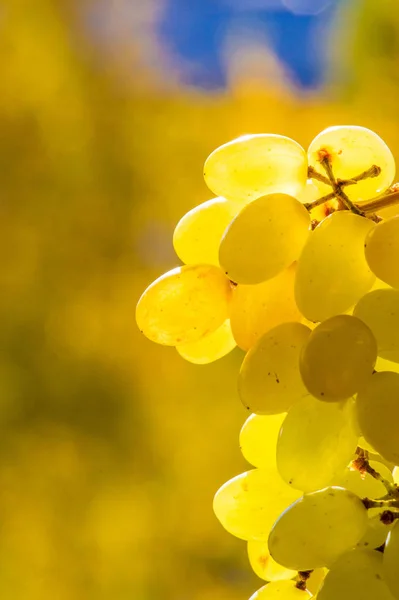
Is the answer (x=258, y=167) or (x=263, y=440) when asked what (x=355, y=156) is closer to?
(x=258, y=167)

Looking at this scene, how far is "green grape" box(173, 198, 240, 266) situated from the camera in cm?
55

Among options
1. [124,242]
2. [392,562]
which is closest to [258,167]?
[392,562]

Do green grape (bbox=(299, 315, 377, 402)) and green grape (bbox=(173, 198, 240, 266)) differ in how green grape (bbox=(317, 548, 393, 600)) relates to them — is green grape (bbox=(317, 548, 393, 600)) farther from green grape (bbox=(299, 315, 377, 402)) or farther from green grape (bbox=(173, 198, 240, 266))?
green grape (bbox=(173, 198, 240, 266))

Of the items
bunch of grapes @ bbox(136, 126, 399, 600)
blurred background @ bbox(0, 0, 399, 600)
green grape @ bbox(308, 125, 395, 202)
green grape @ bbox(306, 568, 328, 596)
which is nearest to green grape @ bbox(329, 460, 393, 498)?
bunch of grapes @ bbox(136, 126, 399, 600)

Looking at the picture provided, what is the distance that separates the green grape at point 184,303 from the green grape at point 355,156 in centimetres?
12

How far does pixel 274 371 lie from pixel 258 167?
0.52 feet

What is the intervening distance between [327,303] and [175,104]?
2.01ft

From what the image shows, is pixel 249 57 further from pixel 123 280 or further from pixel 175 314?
pixel 175 314

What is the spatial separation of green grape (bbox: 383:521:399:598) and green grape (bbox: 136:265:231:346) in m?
0.21

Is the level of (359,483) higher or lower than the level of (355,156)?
lower

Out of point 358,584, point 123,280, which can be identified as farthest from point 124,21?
point 358,584

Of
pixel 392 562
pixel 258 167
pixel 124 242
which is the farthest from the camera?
pixel 124 242

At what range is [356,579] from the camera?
1.35ft

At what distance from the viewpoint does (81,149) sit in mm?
967
